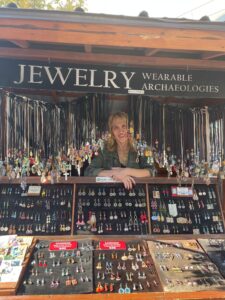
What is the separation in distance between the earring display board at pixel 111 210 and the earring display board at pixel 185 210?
0.13 meters

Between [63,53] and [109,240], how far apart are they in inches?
70.4

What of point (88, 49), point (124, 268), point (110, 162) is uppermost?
point (88, 49)

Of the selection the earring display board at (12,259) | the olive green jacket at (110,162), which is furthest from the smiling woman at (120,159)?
the earring display board at (12,259)

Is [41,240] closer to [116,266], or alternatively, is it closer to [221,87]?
[116,266]

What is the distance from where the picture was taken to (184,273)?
2.63 m

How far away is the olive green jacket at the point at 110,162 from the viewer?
3.77 m

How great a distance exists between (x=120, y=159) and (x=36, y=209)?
1144mm

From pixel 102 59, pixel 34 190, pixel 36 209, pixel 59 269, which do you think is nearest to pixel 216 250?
pixel 59 269

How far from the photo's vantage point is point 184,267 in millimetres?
2719

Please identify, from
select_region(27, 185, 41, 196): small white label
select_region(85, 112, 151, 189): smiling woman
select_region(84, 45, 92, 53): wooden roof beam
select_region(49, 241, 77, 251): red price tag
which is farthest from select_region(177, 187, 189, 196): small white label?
select_region(84, 45, 92, 53): wooden roof beam

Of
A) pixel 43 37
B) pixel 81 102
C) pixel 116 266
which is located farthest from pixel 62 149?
pixel 43 37

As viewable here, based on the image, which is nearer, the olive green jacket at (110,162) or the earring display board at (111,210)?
the earring display board at (111,210)

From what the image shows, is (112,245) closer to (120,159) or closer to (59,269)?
(59,269)

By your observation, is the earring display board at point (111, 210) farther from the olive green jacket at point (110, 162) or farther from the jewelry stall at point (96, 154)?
the olive green jacket at point (110, 162)
